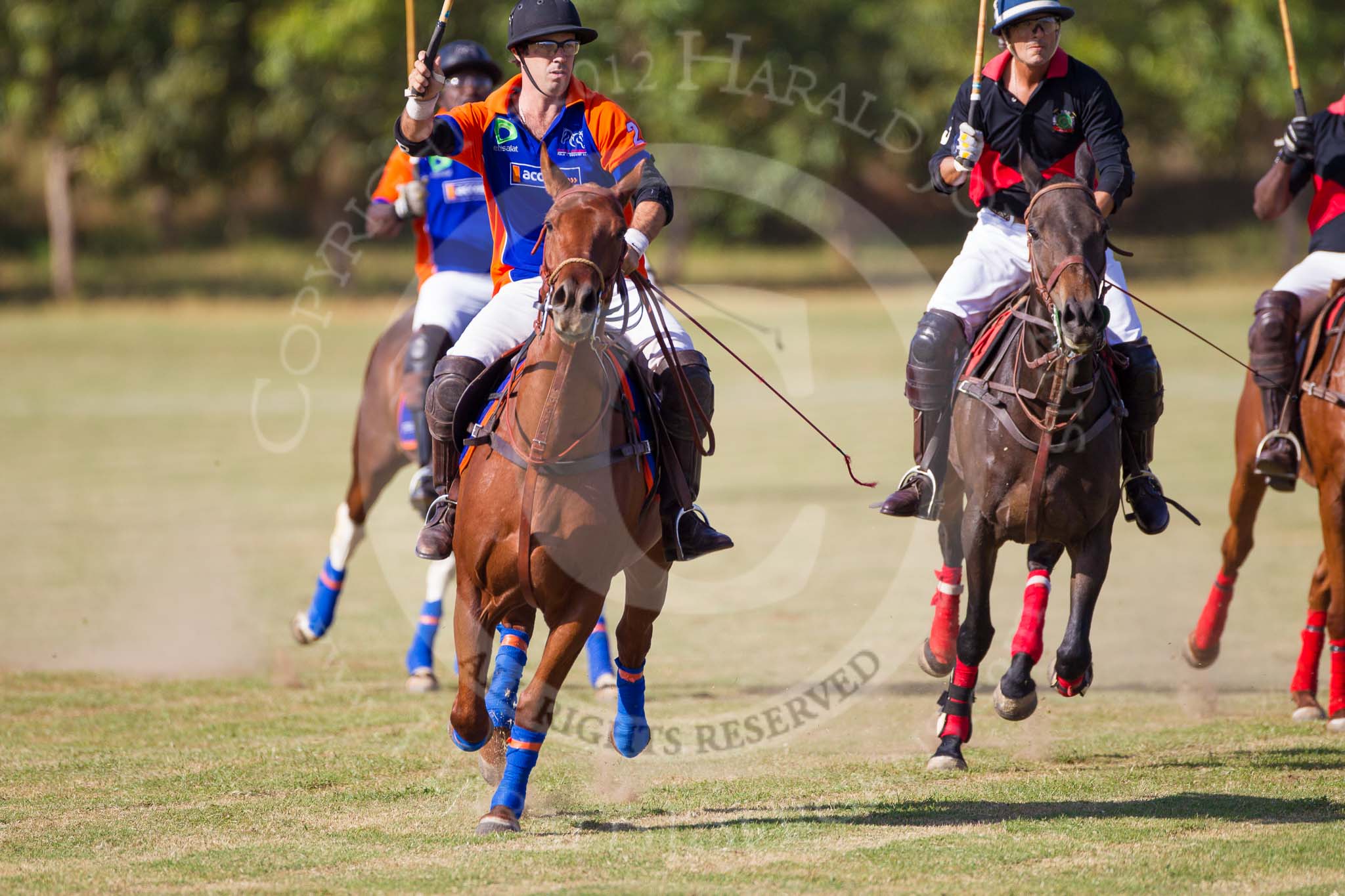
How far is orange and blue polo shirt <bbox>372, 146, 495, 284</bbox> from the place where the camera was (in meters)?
9.02

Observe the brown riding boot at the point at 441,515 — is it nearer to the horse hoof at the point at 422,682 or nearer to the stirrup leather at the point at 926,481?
the stirrup leather at the point at 926,481

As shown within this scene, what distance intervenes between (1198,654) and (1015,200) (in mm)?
3215

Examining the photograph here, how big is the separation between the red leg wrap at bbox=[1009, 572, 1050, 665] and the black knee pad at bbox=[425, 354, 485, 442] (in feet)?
8.56

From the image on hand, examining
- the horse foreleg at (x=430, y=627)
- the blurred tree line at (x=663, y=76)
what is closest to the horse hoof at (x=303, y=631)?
the horse foreleg at (x=430, y=627)

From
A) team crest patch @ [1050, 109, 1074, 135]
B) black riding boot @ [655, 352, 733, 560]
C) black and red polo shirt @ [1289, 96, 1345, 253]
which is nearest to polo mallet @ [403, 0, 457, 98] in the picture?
black riding boot @ [655, 352, 733, 560]

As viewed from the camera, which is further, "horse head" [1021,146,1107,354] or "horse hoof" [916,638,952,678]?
"horse hoof" [916,638,952,678]

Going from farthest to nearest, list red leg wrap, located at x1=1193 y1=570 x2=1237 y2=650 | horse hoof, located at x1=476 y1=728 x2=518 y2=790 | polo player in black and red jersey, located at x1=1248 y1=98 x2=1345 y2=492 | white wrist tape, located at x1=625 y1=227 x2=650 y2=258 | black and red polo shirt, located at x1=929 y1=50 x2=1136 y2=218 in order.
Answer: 1. red leg wrap, located at x1=1193 y1=570 x2=1237 y2=650
2. polo player in black and red jersey, located at x1=1248 y1=98 x2=1345 y2=492
3. black and red polo shirt, located at x1=929 y1=50 x2=1136 y2=218
4. horse hoof, located at x1=476 y1=728 x2=518 y2=790
5. white wrist tape, located at x1=625 y1=227 x2=650 y2=258

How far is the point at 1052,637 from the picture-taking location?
10.1 meters

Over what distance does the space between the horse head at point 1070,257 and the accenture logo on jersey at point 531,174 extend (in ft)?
6.11

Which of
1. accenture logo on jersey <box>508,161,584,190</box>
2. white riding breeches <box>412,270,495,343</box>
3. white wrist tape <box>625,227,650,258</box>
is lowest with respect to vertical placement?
white wrist tape <box>625,227,650,258</box>

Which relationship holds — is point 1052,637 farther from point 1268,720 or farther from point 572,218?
point 572,218

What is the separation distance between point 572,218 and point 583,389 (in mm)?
635

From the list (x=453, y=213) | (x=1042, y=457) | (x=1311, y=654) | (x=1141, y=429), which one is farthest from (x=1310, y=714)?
(x=453, y=213)

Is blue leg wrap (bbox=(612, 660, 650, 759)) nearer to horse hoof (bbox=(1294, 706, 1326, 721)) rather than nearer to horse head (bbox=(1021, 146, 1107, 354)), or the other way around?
horse head (bbox=(1021, 146, 1107, 354))
